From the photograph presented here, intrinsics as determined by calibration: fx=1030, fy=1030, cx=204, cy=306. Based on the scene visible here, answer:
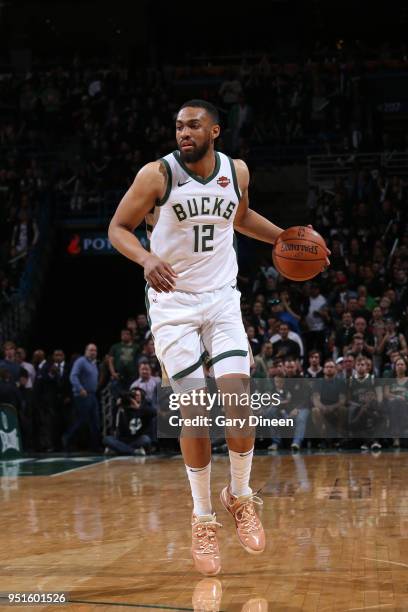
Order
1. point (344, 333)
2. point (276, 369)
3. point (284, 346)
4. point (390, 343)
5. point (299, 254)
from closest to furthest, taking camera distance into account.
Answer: point (299, 254) → point (276, 369) → point (390, 343) → point (284, 346) → point (344, 333)

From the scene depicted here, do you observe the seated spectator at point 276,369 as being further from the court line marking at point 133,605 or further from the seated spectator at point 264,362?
the court line marking at point 133,605

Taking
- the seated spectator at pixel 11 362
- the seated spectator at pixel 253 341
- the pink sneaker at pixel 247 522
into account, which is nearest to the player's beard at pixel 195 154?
the pink sneaker at pixel 247 522

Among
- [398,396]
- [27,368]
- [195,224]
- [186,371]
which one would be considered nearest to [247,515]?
[186,371]

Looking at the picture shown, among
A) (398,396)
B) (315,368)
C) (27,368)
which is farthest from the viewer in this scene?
(27,368)

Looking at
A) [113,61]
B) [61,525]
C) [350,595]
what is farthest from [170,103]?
[350,595]

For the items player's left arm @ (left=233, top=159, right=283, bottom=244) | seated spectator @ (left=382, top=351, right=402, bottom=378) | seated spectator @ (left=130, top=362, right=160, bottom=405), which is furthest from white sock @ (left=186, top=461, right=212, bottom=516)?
seated spectator @ (left=130, top=362, right=160, bottom=405)

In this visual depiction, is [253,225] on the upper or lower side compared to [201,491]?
upper

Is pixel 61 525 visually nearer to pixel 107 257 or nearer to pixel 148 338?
pixel 148 338

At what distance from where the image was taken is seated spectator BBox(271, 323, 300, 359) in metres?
14.7

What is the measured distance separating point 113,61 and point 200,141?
1961cm

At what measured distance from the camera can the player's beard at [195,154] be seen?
5.71 m

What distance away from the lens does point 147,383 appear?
1500 cm

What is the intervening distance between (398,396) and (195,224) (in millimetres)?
8473

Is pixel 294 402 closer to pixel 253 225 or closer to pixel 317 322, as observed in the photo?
pixel 317 322
